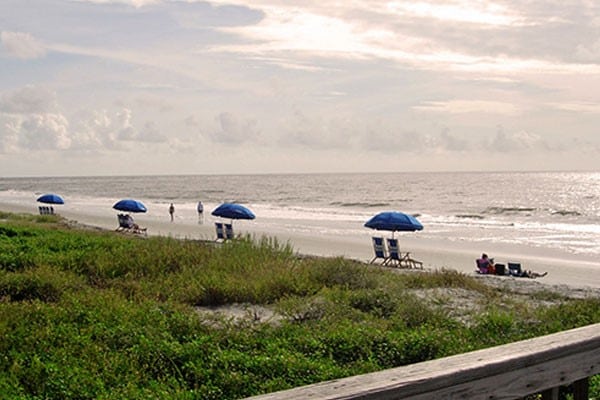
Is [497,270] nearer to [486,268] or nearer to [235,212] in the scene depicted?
[486,268]

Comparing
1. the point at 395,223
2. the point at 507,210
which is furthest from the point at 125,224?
the point at 507,210

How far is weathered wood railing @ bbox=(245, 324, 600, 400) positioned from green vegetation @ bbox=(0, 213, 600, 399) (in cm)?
264

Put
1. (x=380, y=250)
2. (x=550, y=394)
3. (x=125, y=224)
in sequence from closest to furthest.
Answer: (x=550, y=394) → (x=380, y=250) → (x=125, y=224)

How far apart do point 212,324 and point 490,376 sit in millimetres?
5428

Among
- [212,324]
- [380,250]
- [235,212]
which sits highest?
[235,212]

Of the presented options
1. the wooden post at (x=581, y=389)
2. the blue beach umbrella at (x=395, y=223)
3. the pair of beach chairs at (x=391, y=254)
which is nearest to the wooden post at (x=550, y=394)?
the wooden post at (x=581, y=389)

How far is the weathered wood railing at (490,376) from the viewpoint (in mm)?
1849

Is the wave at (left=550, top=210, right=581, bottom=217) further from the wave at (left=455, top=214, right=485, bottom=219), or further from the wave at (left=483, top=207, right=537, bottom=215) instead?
the wave at (left=455, top=214, right=485, bottom=219)

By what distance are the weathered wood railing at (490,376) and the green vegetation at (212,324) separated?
2.64 metres

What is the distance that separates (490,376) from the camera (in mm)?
2107

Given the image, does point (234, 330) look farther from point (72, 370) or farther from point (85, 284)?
point (85, 284)

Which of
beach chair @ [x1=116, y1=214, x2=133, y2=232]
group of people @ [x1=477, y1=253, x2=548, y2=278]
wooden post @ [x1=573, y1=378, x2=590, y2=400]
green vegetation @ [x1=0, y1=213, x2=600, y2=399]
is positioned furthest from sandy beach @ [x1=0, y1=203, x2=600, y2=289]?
wooden post @ [x1=573, y1=378, x2=590, y2=400]

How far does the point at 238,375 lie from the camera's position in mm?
5215

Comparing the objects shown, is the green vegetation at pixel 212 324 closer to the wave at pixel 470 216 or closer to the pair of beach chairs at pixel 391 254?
the pair of beach chairs at pixel 391 254
